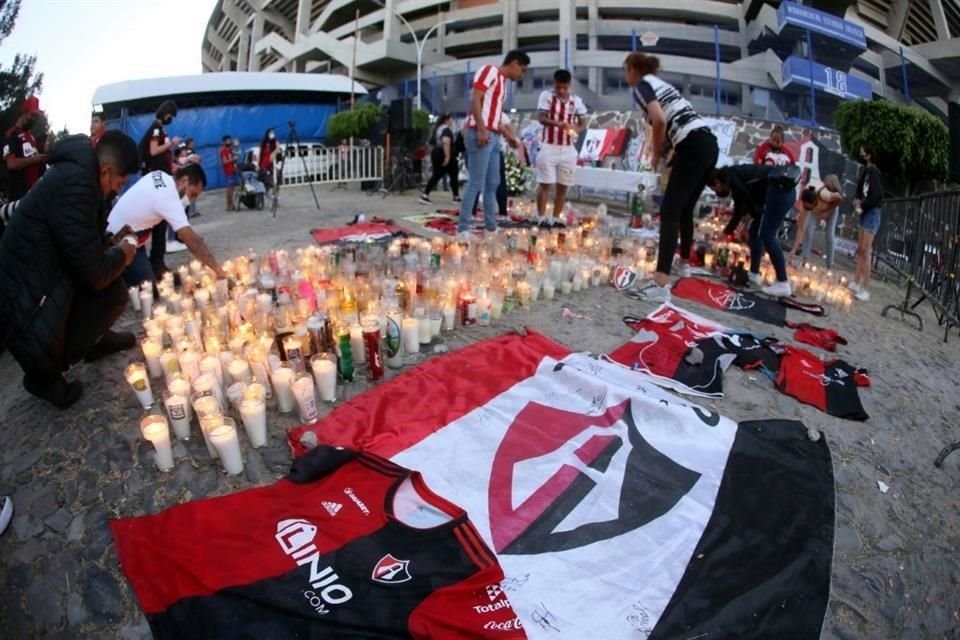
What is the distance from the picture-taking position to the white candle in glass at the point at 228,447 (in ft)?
7.84

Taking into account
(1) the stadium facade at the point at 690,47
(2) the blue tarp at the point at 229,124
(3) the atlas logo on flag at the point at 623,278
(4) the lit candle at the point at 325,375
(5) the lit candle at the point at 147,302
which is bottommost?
(4) the lit candle at the point at 325,375

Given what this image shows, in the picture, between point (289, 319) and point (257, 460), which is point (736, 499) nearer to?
point (257, 460)

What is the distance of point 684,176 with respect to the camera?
16.5 ft

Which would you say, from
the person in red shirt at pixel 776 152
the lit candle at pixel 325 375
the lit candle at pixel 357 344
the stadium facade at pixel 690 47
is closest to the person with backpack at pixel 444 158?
the person in red shirt at pixel 776 152

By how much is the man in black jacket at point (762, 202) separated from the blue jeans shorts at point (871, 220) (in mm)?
2506

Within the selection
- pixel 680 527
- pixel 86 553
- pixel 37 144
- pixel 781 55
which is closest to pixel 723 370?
pixel 680 527

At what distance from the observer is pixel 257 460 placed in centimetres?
256

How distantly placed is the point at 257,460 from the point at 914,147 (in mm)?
13477

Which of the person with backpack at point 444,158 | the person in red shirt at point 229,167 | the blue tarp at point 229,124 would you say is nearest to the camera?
the person with backpack at point 444,158

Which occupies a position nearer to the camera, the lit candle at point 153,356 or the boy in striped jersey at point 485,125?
the lit candle at point 153,356

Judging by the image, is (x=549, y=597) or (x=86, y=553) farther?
(x=86, y=553)

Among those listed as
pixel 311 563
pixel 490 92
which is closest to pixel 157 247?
pixel 490 92

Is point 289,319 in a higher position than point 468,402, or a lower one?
higher

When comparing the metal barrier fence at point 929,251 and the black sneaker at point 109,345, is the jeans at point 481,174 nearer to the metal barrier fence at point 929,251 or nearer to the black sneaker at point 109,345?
the black sneaker at point 109,345
